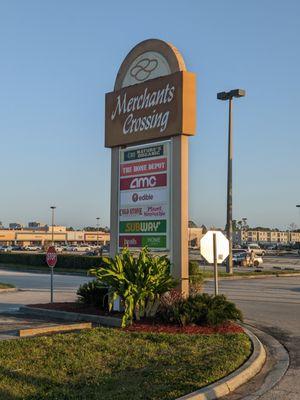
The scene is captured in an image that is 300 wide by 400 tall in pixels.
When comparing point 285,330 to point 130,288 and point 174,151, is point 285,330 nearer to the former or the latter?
point 130,288

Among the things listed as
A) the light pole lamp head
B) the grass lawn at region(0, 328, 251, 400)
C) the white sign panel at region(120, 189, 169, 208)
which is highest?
the light pole lamp head

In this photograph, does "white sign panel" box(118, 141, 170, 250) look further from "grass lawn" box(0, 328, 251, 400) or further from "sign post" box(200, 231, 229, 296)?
"grass lawn" box(0, 328, 251, 400)

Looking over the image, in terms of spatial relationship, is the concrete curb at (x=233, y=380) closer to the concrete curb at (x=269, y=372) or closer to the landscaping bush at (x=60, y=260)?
the concrete curb at (x=269, y=372)

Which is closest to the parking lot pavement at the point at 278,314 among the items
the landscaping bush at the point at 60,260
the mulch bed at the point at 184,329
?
the mulch bed at the point at 184,329

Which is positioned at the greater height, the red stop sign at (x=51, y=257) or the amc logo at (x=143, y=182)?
the amc logo at (x=143, y=182)

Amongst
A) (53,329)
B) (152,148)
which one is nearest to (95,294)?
(53,329)

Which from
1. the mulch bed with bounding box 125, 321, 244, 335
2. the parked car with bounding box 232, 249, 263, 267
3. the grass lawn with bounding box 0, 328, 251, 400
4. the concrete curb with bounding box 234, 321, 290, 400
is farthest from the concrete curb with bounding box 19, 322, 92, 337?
the parked car with bounding box 232, 249, 263, 267

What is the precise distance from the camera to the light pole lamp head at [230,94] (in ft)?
98.8

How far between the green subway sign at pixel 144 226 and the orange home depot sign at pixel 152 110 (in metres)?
2.00

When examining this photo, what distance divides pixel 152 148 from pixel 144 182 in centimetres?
84

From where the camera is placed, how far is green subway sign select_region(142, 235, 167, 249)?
12.8 metres

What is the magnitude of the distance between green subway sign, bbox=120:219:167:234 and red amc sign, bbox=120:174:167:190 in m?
0.85

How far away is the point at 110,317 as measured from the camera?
12.0 m

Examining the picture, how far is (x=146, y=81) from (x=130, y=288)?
17.3 feet
